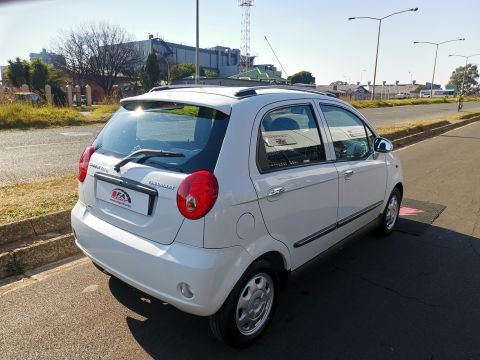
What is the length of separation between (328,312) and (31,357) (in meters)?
2.15

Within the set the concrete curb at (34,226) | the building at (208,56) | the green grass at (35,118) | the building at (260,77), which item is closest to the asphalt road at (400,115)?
the building at (260,77)

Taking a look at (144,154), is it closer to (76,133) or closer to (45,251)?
(45,251)

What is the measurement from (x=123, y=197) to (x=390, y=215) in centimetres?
340

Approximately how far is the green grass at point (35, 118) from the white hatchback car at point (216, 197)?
14424mm

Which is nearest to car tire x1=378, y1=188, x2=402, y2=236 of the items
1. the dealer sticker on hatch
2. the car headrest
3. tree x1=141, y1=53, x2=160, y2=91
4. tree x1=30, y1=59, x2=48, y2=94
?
the car headrest

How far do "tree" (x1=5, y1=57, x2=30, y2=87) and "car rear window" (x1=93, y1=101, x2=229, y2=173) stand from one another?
1934 inches

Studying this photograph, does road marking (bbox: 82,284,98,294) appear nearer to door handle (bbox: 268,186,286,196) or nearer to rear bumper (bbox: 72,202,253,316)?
rear bumper (bbox: 72,202,253,316)

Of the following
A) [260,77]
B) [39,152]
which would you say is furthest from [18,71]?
[39,152]

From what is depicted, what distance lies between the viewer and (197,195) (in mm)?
2334

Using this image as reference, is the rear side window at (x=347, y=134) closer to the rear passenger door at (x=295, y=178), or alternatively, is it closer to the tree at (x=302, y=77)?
the rear passenger door at (x=295, y=178)

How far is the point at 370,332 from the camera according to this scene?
2902 mm

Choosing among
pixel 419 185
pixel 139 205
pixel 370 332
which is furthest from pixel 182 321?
pixel 419 185

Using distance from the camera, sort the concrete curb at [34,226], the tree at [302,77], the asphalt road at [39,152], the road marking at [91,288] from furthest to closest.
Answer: the tree at [302,77] → the asphalt road at [39,152] → the concrete curb at [34,226] → the road marking at [91,288]

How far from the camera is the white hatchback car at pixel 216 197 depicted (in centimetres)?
238
